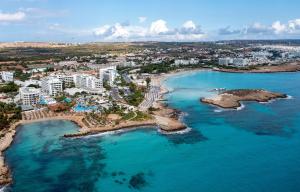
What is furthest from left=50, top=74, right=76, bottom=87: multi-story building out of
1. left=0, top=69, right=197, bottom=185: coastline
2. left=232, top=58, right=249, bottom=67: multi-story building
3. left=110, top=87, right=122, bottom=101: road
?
left=232, top=58, right=249, bottom=67: multi-story building

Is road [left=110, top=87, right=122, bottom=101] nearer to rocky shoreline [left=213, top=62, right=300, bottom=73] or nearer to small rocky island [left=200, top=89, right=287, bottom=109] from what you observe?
small rocky island [left=200, top=89, right=287, bottom=109]

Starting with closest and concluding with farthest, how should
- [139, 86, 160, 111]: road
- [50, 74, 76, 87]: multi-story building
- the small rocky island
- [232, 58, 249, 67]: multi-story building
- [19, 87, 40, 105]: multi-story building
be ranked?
[139, 86, 160, 111]: road, [19, 87, 40, 105]: multi-story building, the small rocky island, [50, 74, 76, 87]: multi-story building, [232, 58, 249, 67]: multi-story building

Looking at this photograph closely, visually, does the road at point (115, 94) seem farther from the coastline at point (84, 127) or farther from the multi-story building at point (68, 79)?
the coastline at point (84, 127)

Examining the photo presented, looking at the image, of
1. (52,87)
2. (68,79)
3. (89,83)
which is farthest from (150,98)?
(68,79)

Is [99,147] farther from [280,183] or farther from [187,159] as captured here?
[280,183]

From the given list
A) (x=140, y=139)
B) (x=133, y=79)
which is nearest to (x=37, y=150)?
(x=140, y=139)

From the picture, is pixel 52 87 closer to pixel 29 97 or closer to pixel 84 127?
pixel 29 97
